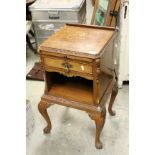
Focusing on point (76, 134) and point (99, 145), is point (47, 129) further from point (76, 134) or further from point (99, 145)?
point (99, 145)

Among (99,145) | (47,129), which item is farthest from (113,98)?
(47,129)

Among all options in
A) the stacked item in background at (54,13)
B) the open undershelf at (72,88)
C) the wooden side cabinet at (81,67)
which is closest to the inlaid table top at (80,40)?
the wooden side cabinet at (81,67)

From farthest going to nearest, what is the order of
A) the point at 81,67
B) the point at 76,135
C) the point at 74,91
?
the point at 76,135, the point at 74,91, the point at 81,67

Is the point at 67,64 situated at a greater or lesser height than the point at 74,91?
greater

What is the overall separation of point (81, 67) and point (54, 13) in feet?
4.13

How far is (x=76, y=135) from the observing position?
1705mm

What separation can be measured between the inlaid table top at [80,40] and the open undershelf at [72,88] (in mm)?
262

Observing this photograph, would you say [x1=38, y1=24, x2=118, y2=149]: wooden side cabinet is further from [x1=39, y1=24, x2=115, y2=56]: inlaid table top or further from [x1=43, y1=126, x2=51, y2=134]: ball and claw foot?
[x1=43, y1=126, x2=51, y2=134]: ball and claw foot

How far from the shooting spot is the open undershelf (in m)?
1.44

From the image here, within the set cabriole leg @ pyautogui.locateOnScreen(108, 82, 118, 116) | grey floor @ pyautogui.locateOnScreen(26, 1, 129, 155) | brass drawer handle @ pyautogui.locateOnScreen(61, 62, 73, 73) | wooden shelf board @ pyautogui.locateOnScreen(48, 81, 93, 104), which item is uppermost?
brass drawer handle @ pyautogui.locateOnScreen(61, 62, 73, 73)

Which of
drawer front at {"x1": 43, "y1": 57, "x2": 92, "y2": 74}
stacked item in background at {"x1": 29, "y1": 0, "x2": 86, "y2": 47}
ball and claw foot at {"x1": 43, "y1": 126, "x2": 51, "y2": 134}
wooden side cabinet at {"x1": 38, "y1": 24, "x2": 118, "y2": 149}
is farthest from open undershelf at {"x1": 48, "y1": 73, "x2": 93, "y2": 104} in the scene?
stacked item in background at {"x1": 29, "y1": 0, "x2": 86, "y2": 47}

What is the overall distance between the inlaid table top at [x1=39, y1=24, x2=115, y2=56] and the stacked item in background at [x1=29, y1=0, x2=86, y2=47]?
33.1 inches

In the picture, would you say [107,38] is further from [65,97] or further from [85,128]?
[85,128]
